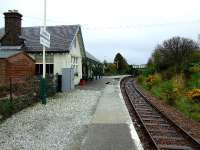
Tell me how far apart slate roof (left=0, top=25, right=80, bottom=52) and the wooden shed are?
317cm

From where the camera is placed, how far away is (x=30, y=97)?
1695 centimetres

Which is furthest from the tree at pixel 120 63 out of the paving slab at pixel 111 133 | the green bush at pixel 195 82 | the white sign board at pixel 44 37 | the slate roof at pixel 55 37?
the paving slab at pixel 111 133

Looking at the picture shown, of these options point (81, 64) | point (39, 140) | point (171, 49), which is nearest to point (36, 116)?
point (39, 140)

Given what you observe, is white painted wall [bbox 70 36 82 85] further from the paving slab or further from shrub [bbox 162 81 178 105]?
the paving slab

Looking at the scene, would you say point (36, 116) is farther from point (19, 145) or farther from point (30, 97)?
point (19, 145)

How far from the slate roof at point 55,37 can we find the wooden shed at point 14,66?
3.17 metres

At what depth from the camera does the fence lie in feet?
44.4

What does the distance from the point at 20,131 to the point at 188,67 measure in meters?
21.9

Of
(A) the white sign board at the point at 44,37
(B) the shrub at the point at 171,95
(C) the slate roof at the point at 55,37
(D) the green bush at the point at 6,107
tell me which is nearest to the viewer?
(D) the green bush at the point at 6,107

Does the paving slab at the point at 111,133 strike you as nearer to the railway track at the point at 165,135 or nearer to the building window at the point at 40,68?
the railway track at the point at 165,135

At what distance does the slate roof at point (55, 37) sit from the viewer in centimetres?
2914

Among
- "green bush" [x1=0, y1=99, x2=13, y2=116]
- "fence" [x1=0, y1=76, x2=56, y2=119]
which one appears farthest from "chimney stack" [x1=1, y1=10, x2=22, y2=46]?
"green bush" [x1=0, y1=99, x2=13, y2=116]

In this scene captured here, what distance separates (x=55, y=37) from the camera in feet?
102

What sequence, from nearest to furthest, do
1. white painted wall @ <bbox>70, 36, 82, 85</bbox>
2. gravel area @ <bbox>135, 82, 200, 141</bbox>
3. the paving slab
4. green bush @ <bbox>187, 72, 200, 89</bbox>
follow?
1. the paving slab
2. gravel area @ <bbox>135, 82, 200, 141</bbox>
3. green bush @ <bbox>187, 72, 200, 89</bbox>
4. white painted wall @ <bbox>70, 36, 82, 85</bbox>
